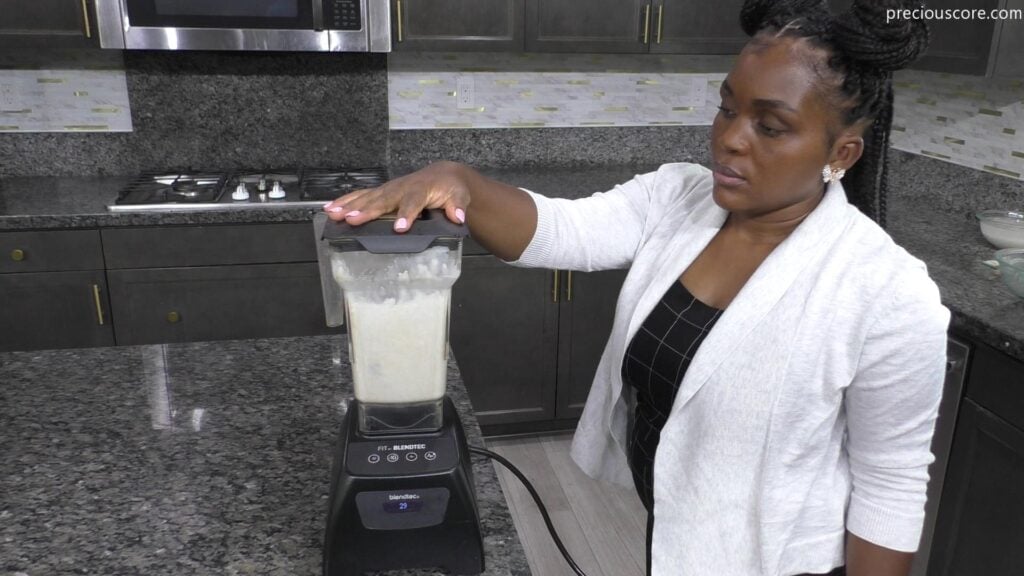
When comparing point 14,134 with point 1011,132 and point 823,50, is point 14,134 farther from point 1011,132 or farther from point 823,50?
point 1011,132

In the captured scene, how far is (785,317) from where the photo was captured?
103cm

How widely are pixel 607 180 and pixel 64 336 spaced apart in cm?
190

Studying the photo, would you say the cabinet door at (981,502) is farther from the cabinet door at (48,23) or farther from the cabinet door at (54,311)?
the cabinet door at (48,23)

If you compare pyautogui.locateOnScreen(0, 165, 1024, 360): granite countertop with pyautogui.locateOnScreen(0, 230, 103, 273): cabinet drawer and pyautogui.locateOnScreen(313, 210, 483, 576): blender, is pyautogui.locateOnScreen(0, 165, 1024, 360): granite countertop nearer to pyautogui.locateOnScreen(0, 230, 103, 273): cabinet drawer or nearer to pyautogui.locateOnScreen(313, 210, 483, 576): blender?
pyautogui.locateOnScreen(0, 230, 103, 273): cabinet drawer

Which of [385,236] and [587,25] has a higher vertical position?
[587,25]

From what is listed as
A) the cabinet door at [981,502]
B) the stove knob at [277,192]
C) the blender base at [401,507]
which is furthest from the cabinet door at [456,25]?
the blender base at [401,507]

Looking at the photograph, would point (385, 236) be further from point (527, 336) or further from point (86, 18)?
point (86, 18)

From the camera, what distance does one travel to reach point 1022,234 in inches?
82.4

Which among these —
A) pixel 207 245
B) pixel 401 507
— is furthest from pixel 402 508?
pixel 207 245

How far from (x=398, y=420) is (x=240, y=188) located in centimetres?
189

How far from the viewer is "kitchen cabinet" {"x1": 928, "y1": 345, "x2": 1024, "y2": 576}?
1.65 meters

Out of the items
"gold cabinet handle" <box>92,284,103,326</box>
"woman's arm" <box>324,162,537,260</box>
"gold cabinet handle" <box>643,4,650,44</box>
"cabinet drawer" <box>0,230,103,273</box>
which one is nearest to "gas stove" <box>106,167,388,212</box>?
"cabinet drawer" <box>0,230,103,273</box>

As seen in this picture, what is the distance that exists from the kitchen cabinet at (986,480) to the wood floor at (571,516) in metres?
0.79

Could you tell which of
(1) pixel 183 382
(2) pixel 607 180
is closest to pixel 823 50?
(1) pixel 183 382
